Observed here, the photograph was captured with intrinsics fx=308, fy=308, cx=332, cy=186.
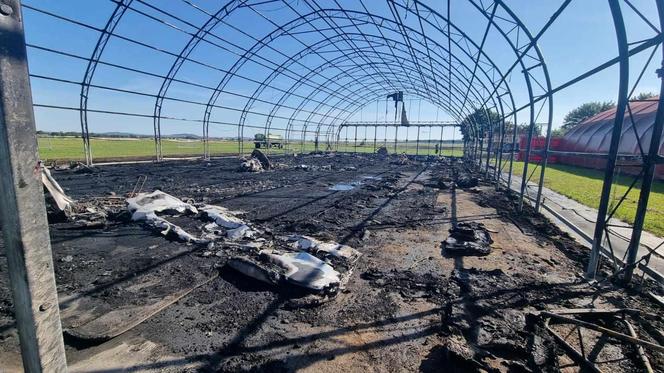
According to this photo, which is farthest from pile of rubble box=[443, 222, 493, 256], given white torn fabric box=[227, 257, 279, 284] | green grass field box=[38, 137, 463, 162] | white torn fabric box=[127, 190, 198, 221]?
green grass field box=[38, 137, 463, 162]

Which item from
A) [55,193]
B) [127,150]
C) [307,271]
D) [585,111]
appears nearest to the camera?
[307,271]

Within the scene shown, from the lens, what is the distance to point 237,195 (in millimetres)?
11492

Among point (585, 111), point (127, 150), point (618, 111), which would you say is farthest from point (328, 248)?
point (585, 111)

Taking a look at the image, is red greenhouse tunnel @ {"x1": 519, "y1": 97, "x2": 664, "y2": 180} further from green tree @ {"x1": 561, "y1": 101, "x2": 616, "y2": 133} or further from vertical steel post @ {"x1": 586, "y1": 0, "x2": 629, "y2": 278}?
green tree @ {"x1": 561, "y1": 101, "x2": 616, "y2": 133}

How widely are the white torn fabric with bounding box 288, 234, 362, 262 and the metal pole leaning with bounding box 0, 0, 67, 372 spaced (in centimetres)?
426

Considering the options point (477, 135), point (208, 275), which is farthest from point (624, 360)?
point (477, 135)

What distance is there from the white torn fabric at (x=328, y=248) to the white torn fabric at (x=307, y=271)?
0.63 m

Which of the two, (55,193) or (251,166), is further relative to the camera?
(251,166)

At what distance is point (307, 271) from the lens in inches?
183

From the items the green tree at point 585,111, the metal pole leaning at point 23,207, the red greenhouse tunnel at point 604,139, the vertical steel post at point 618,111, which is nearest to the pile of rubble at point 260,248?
the metal pole leaning at point 23,207

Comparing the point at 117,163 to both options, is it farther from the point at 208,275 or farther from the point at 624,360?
the point at 624,360

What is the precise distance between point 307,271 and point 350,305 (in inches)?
34.4

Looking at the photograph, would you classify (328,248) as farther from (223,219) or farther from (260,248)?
(223,219)

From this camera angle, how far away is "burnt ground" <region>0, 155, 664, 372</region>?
310 centimetres
